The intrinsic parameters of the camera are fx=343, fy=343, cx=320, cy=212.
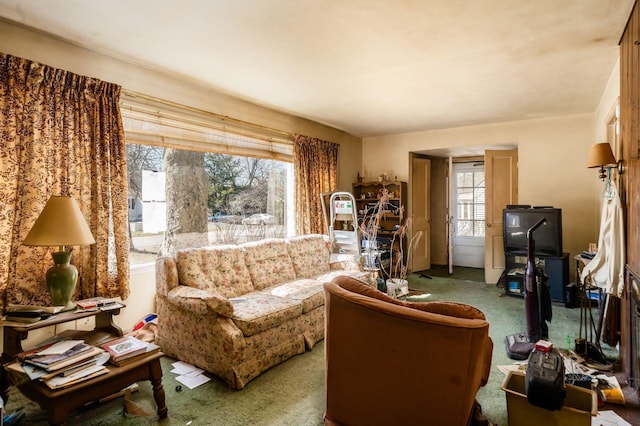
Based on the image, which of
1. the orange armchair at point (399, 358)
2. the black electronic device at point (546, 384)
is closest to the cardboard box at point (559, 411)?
the black electronic device at point (546, 384)

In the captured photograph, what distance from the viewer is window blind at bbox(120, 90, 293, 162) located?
10.1 ft

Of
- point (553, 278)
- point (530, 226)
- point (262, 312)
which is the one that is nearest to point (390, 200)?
point (530, 226)

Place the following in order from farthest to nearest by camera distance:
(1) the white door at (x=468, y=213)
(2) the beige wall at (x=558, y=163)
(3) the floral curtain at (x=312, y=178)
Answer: (1) the white door at (x=468, y=213)
(3) the floral curtain at (x=312, y=178)
(2) the beige wall at (x=558, y=163)

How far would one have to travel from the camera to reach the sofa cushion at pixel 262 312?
245 cm

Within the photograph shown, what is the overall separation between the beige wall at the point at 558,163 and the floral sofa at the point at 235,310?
357 cm

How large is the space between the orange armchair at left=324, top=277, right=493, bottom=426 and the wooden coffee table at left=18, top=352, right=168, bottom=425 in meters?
1.01

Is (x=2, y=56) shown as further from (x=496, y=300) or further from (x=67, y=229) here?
(x=496, y=300)

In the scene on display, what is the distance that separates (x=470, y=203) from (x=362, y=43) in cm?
490

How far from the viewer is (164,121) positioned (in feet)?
10.9

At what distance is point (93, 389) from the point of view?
5.65 feet

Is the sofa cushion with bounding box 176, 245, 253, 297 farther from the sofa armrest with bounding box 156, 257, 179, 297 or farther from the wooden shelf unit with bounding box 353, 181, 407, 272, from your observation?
the wooden shelf unit with bounding box 353, 181, 407, 272

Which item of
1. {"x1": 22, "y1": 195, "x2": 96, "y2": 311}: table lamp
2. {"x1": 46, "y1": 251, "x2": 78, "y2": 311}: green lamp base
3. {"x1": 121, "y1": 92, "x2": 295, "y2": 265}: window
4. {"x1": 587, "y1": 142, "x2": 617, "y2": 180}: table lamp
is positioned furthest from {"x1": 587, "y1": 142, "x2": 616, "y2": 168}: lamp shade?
{"x1": 46, "y1": 251, "x2": 78, "y2": 311}: green lamp base

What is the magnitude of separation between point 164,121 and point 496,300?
4388 millimetres

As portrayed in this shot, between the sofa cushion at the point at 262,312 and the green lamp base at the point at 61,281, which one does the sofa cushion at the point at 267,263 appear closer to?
the sofa cushion at the point at 262,312
